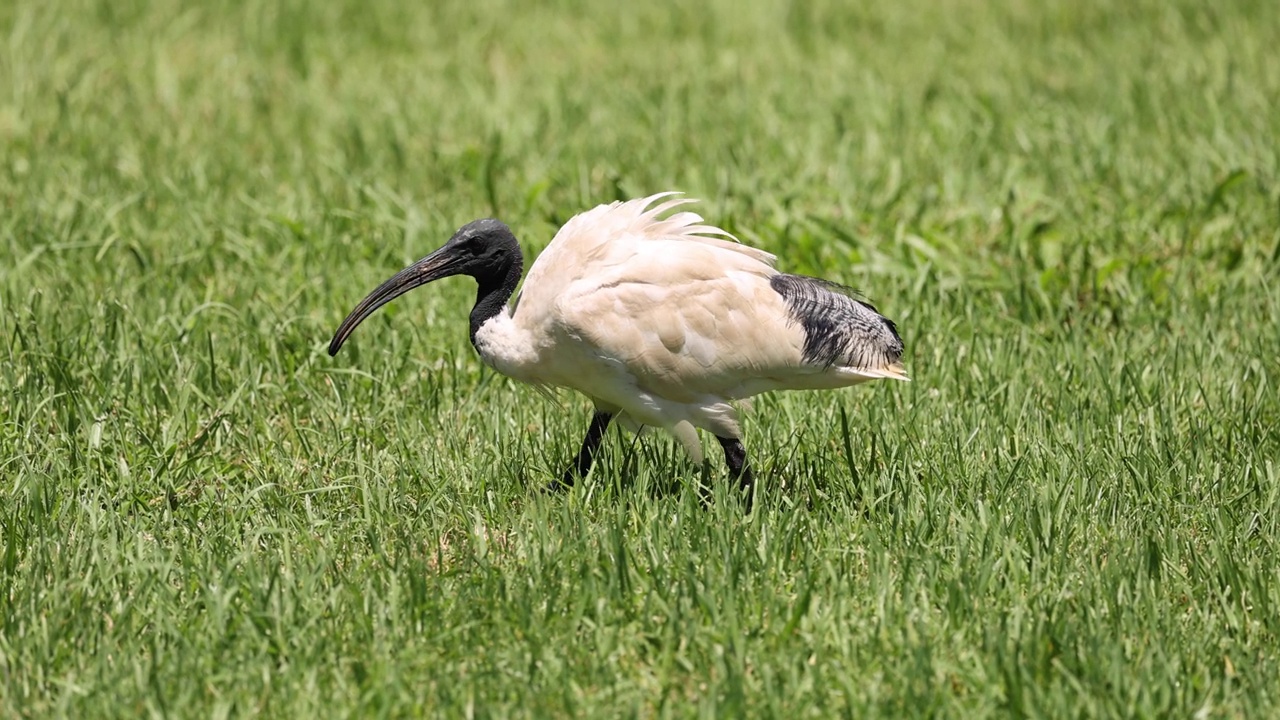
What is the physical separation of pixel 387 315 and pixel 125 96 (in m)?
3.77

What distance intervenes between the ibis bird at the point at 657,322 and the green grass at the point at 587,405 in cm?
26

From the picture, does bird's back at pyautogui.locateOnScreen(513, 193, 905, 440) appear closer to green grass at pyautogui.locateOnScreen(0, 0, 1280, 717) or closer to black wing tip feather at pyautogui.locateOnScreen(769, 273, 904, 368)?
black wing tip feather at pyautogui.locateOnScreen(769, 273, 904, 368)

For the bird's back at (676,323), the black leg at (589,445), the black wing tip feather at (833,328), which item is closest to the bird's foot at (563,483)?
the black leg at (589,445)

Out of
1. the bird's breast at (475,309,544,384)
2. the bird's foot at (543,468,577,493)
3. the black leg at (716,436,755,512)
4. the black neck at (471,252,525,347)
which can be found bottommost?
the bird's foot at (543,468,577,493)

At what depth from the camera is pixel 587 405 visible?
18.7 ft

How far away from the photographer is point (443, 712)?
3461 mm

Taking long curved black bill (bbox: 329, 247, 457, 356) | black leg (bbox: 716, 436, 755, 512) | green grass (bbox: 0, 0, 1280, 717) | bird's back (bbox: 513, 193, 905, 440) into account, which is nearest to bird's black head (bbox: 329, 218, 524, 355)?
long curved black bill (bbox: 329, 247, 457, 356)

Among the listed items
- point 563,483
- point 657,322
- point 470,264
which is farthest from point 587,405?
point 657,322

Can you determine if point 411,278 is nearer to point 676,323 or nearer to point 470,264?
point 470,264

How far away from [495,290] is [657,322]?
573 mm

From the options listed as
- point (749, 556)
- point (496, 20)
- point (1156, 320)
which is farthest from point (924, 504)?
point (496, 20)

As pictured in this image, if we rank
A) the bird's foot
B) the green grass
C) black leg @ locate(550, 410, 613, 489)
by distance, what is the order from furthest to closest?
black leg @ locate(550, 410, 613, 489), the bird's foot, the green grass

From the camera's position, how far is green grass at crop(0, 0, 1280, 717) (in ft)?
12.1

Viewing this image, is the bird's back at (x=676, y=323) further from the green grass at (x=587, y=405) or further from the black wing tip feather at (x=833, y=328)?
the green grass at (x=587, y=405)
